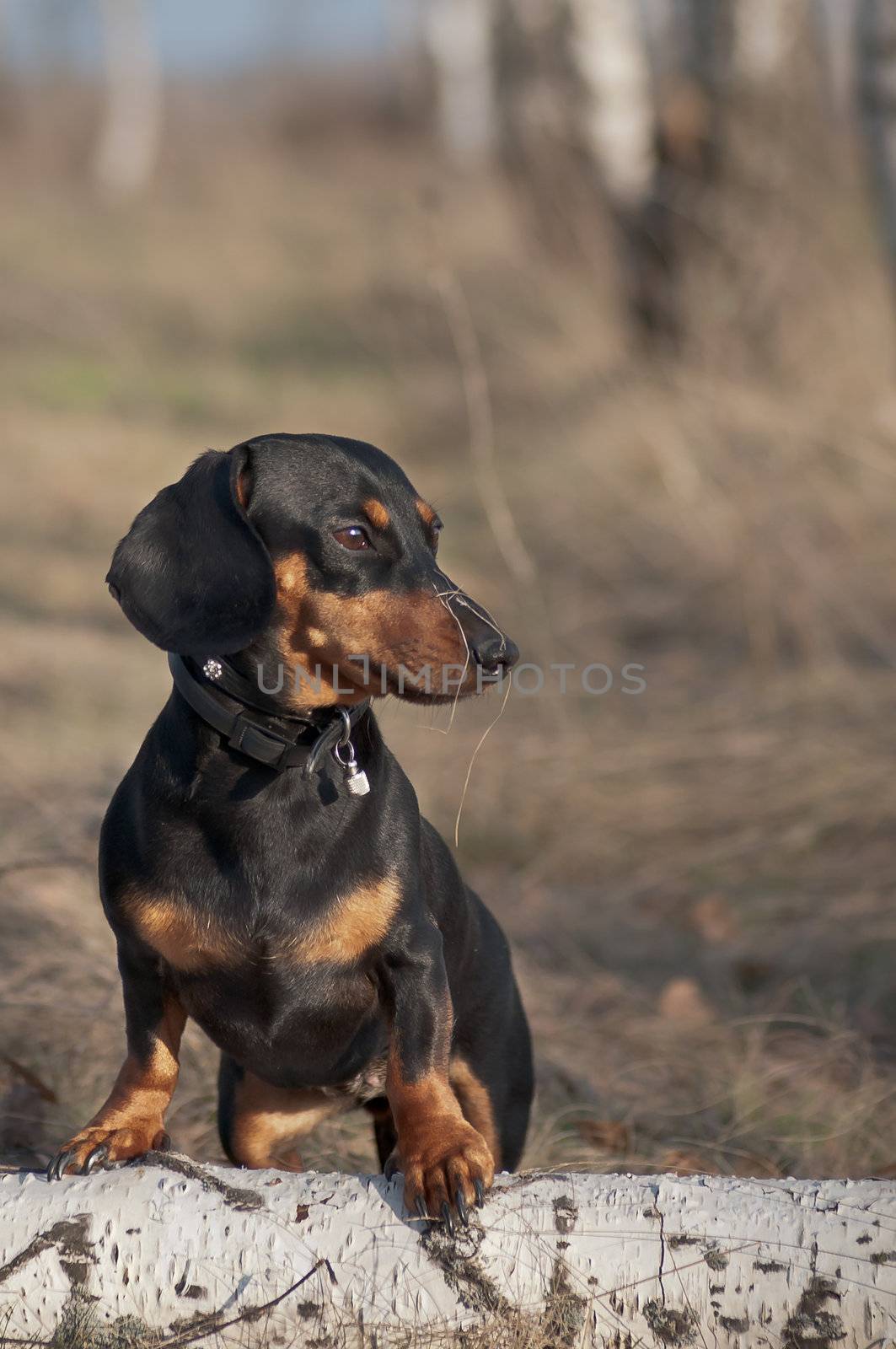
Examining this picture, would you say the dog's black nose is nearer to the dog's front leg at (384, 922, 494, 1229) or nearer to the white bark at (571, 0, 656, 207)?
the dog's front leg at (384, 922, 494, 1229)

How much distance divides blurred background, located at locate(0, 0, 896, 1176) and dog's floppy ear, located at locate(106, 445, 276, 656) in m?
1.11

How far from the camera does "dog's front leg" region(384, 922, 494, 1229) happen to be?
2.18 metres

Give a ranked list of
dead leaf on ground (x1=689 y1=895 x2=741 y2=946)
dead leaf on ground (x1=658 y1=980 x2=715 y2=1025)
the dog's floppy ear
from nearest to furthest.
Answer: the dog's floppy ear, dead leaf on ground (x1=658 y1=980 x2=715 y2=1025), dead leaf on ground (x1=689 y1=895 x2=741 y2=946)

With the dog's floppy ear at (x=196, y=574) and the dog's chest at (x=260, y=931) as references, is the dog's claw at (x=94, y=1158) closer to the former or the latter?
the dog's chest at (x=260, y=931)

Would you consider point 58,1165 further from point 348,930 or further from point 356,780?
point 356,780

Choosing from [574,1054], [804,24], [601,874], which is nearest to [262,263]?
[804,24]

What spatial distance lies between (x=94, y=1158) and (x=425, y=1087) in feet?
1.77

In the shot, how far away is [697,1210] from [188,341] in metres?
12.8

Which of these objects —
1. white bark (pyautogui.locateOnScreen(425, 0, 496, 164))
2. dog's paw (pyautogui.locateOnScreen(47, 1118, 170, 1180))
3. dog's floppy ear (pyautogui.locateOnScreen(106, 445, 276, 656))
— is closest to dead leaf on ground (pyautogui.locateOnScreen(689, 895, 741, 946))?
dog's paw (pyautogui.locateOnScreen(47, 1118, 170, 1180))

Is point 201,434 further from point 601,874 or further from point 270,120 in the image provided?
point 270,120

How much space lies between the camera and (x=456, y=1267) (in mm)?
2096

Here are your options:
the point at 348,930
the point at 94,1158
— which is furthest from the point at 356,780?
the point at 94,1158

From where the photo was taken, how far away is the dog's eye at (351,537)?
8.20 feet

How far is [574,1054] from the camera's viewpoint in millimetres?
3977
